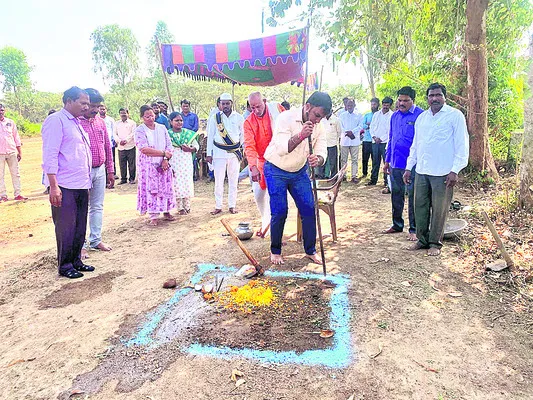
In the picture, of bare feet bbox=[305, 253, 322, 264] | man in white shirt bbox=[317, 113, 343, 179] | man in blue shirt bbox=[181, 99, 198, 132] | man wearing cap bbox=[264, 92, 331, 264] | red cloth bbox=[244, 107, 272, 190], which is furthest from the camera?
man in white shirt bbox=[317, 113, 343, 179]

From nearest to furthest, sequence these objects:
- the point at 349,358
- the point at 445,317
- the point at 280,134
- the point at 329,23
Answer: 1. the point at 349,358
2. the point at 445,317
3. the point at 280,134
4. the point at 329,23

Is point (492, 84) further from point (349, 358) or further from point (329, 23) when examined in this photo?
point (349, 358)

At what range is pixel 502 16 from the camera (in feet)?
22.4

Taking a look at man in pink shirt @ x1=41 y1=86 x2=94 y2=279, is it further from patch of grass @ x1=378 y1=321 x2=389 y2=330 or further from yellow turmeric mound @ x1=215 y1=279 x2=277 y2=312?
patch of grass @ x1=378 y1=321 x2=389 y2=330

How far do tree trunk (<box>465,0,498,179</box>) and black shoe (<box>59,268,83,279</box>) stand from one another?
7388 millimetres

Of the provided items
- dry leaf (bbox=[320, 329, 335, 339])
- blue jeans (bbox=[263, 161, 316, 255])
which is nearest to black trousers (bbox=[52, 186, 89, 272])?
blue jeans (bbox=[263, 161, 316, 255])

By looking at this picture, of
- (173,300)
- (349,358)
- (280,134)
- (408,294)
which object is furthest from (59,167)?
(408,294)

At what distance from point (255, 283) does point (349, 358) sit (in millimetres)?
1359

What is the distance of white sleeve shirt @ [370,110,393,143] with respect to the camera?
26.8 ft

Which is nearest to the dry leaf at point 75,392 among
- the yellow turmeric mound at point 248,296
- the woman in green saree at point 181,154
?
the yellow turmeric mound at point 248,296

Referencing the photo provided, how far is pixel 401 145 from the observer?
16.3ft

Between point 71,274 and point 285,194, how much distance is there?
250cm

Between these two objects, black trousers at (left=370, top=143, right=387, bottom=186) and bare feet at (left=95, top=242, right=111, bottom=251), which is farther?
black trousers at (left=370, top=143, right=387, bottom=186)

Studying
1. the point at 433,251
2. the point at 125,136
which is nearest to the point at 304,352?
the point at 433,251
